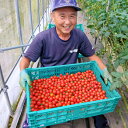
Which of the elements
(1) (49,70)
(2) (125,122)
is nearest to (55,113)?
(1) (49,70)

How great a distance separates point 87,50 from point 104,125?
2.62 feet

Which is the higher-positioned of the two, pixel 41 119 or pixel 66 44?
pixel 66 44

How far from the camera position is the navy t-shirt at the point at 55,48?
1358 mm

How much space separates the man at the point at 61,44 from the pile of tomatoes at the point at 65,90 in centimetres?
14

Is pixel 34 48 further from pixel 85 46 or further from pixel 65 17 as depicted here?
→ pixel 85 46

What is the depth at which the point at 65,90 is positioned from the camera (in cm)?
128

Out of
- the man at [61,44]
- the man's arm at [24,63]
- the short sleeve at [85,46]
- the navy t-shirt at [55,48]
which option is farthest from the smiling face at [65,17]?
the man's arm at [24,63]

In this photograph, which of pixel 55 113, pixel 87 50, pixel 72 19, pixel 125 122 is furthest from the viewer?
pixel 87 50

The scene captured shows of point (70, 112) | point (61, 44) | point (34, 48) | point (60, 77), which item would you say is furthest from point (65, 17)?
point (70, 112)

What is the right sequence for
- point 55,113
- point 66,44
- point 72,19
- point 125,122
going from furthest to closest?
point 66,44 → point 125,122 → point 72,19 → point 55,113

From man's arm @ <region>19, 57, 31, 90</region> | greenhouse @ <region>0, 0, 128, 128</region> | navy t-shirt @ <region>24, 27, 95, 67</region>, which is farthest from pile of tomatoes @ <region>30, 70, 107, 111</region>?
navy t-shirt @ <region>24, 27, 95, 67</region>

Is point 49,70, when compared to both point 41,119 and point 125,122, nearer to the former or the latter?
point 41,119

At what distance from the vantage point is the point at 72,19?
124cm

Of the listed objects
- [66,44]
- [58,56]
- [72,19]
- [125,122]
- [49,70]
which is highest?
[72,19]
